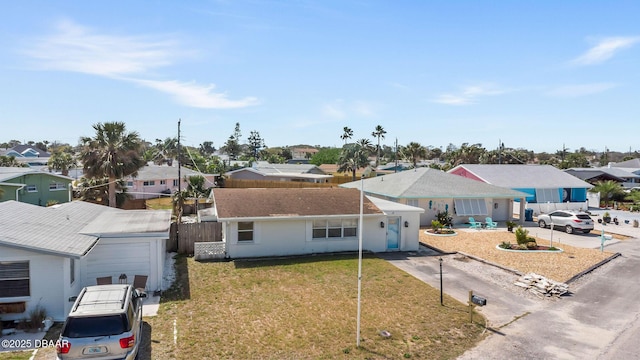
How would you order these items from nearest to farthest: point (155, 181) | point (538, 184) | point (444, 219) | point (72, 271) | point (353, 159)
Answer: point (72, 271) < point (444, 219) < point (538, 184) < point (155, 181) < point (353, 159)

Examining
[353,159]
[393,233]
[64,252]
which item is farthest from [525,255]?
[353,159]

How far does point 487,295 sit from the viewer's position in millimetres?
15523

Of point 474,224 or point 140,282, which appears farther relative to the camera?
point 474,224

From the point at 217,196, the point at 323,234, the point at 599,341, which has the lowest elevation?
the point at 599,341

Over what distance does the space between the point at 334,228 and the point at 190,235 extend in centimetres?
781

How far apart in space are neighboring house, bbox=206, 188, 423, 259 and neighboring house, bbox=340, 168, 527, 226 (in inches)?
317

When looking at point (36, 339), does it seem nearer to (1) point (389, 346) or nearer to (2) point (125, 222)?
(2) point (125, 222)

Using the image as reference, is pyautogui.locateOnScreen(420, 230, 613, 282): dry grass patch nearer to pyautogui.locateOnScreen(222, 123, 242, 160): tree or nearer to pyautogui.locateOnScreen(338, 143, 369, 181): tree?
pyautogui.locateOnScreen(338, 143, 369, 181): tree

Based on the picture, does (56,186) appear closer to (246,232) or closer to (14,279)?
(246,232)

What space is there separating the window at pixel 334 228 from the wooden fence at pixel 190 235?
547cm

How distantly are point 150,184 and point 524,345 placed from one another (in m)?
48.5

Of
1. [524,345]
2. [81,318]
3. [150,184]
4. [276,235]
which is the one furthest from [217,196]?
[150,184]

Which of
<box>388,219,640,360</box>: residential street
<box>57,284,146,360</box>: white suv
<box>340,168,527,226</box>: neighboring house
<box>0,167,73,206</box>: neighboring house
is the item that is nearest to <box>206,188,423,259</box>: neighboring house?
<box>388,219,640,360</box>: residential street

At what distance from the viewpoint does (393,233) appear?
2283cm
